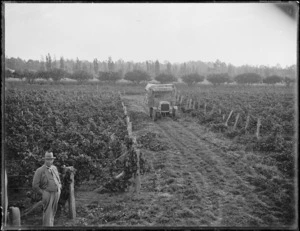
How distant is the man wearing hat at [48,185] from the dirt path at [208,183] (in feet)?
6.89

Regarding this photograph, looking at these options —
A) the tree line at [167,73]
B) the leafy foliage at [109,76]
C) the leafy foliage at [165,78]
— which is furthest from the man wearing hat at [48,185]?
the leafy foliage at [109,76]

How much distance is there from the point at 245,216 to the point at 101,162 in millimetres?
4212

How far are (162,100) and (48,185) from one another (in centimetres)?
1399

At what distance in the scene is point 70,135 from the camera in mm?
10203

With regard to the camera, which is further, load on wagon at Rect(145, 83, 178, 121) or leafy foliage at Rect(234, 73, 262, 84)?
leafy foliage at Rect(234, 73, 262, 84)

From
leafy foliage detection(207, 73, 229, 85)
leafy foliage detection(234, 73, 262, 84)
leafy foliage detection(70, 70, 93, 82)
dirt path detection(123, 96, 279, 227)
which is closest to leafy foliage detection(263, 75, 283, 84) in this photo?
leafy foliage detection(234, 73, 262, 84)

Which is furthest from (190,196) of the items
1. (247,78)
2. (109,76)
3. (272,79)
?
(247,78)

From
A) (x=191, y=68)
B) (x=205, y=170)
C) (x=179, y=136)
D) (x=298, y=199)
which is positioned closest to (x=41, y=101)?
(x=179, y=136)

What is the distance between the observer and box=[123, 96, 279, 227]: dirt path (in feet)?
20.3

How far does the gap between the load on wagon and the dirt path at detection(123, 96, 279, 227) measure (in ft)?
16.4

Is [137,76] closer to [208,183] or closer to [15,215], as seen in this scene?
[208,183]

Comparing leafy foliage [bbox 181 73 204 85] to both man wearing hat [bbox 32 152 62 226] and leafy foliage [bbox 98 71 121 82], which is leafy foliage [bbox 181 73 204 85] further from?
man wearing hat [bbox 32 152 62 226]

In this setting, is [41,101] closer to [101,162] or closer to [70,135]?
[70,135]

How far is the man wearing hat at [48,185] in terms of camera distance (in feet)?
17.4
